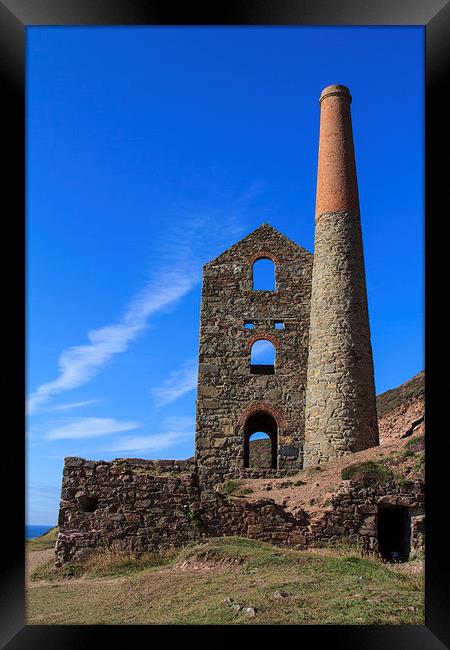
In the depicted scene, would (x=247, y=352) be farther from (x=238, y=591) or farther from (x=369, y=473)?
(x=238, y=591)

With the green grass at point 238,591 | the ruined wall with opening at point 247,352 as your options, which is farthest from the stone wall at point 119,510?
the ruined wall with opening at point 247,352

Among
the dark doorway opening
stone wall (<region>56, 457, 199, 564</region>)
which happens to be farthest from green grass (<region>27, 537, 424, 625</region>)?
the dark doorway opening

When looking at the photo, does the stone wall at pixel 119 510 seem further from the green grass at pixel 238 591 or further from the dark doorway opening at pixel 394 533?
the dark doorway opening at pixel 394 533

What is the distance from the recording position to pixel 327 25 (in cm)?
659

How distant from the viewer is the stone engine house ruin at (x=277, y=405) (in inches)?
571

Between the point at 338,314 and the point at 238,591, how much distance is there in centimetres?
1123

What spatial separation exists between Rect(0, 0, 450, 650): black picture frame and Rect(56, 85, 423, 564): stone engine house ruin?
826 cm

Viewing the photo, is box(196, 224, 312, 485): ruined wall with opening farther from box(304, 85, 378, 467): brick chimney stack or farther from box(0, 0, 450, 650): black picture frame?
box(0, 0, 450, 650): black picture frame

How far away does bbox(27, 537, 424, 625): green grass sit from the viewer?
344 inches
